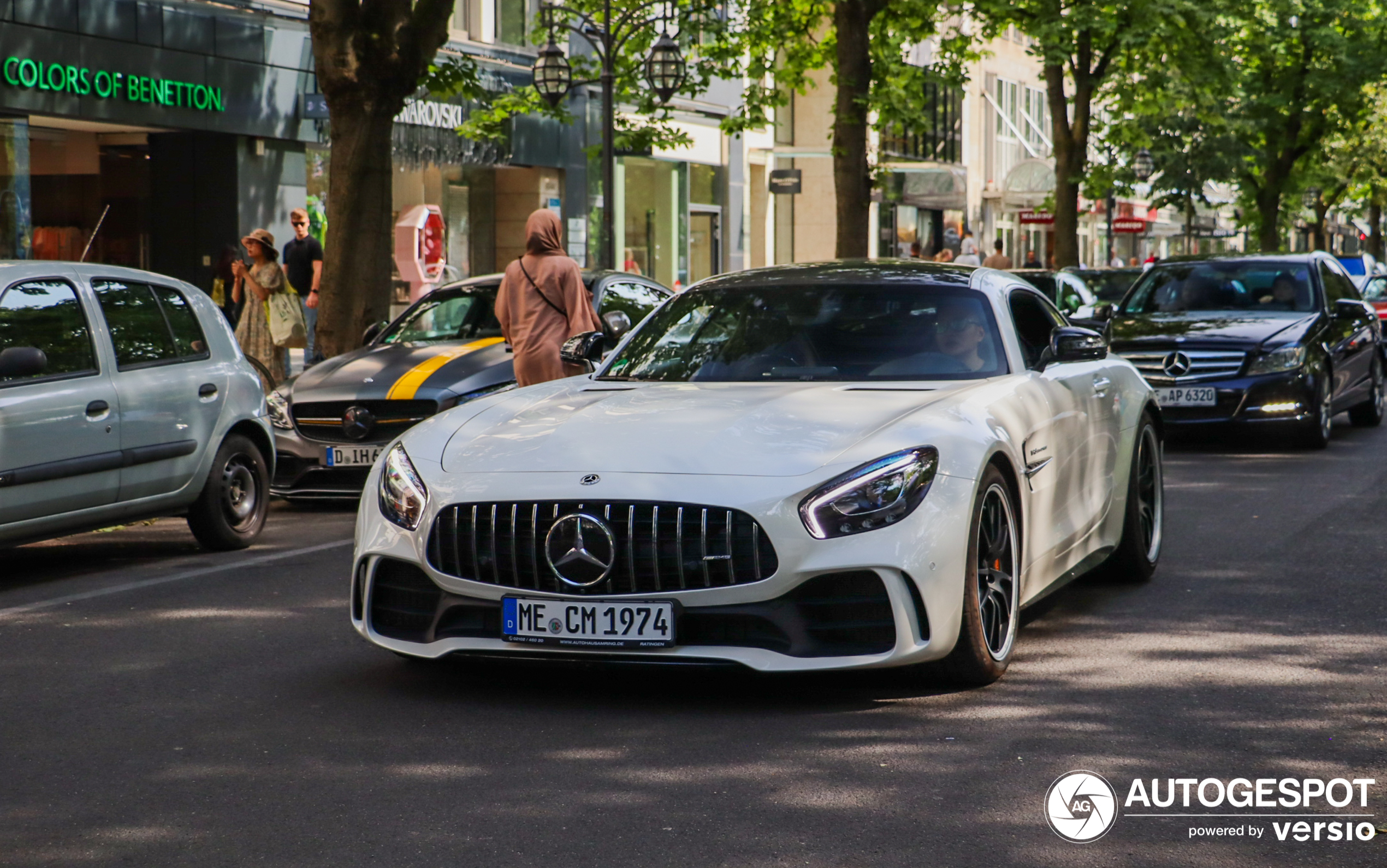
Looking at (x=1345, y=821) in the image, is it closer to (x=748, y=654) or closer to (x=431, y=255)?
(x=748, y=654)

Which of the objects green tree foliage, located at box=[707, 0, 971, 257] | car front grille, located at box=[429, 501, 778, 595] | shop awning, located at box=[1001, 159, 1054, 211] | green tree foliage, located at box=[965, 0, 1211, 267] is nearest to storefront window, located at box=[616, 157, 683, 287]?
green tree foliage, located at box=[707, 0, 971, 257]

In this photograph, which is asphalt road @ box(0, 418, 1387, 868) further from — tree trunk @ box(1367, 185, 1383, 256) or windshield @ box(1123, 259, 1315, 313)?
tree trunk @ box(1367, 185, 1383, 256)

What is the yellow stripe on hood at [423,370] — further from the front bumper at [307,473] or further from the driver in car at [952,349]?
the driver in car at [952,349]

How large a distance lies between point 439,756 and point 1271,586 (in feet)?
14.5

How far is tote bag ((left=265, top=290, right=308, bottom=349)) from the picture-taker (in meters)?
17.0

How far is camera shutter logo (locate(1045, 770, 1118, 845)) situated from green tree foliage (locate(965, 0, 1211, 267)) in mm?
24429

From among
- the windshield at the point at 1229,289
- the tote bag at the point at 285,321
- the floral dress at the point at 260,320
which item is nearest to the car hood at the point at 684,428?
the windshield at the point at 1229,289

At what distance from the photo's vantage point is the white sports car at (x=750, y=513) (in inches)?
209

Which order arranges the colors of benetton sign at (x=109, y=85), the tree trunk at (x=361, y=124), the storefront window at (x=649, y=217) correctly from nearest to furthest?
the tree trunk at (x=361, y=124), the colors of benetton sign at (x=109, y=85), the storefront window at (x=649, y=217)

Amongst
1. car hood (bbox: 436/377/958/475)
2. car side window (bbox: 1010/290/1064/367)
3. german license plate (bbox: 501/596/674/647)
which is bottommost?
german license plate (bbox: 501/596/674/647)

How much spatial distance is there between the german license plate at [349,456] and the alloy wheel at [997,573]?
570 centimetres

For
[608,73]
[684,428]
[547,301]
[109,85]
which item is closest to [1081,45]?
[608,73]

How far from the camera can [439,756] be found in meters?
5.00

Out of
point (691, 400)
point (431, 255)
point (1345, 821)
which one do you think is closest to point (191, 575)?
point (691, 400)
